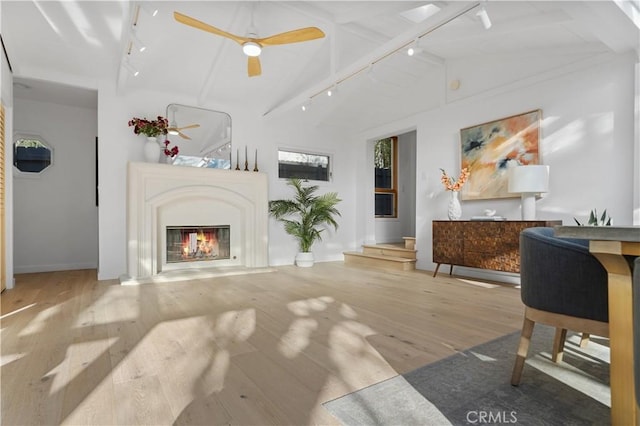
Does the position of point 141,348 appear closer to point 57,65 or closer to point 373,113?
point 57,65

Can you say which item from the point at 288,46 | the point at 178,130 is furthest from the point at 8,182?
the point at 288,46

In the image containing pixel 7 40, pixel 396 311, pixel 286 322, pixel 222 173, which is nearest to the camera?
pixel 286 322

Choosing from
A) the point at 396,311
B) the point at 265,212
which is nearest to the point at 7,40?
the point at 265,212

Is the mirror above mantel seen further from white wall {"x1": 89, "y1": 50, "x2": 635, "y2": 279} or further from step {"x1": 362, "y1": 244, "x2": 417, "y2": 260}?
step {"x1": 362, "y1": 244, "x2": 417, "y2": 260}

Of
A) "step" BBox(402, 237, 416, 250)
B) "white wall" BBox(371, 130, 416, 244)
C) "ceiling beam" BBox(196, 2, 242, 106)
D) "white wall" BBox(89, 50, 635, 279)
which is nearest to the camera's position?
"white wall" BBox(89, 50, 635, 279)

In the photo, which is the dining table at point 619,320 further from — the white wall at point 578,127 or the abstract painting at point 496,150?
the abstract painting at point 496,150

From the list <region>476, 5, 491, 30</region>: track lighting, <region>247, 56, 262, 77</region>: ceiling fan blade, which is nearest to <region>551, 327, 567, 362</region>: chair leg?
<region>476, 5, 491, 30</region>: track lighting

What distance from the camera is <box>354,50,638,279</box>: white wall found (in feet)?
11.4

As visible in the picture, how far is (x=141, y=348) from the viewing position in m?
2.12

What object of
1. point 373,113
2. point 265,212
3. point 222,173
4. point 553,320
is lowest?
point 553,320

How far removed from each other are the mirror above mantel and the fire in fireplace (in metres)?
1.02

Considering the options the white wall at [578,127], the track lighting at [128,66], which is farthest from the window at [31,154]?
the white wall at [578,127]

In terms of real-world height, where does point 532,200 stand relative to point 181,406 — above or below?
above

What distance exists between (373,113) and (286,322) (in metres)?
4.91
